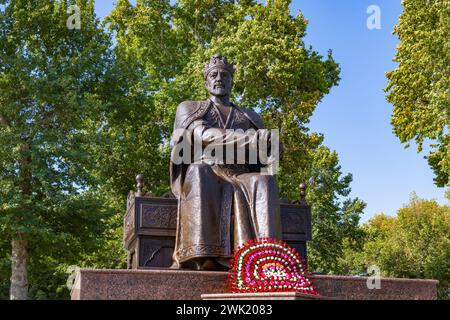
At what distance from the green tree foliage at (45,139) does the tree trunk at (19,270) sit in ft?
0.29

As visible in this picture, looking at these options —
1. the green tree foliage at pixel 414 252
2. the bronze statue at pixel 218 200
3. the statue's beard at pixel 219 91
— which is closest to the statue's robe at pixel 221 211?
the bronze statue at pixel 218 200

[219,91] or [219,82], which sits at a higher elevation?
[219,82]

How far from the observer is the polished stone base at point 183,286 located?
8.16 meters

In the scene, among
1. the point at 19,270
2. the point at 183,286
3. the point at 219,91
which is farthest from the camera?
the point at 19,270

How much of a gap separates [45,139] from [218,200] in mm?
12608

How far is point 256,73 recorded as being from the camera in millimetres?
24578

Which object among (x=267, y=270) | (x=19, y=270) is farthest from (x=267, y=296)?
(x=19, y=270)

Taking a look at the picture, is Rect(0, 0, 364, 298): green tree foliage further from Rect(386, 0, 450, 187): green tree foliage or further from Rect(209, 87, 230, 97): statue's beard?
Rect(209, 87, 230, 97): statue's beard

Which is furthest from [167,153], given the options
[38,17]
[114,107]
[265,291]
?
[265,291]

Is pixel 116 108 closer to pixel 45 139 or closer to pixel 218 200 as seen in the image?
pixel 45 139

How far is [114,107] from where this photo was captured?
24625 mm

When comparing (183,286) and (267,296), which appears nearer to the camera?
(267,296)

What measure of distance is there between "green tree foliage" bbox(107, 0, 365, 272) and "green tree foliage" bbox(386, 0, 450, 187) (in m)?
2.87

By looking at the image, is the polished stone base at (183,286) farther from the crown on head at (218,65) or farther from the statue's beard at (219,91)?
the crown on head at (218,65)
